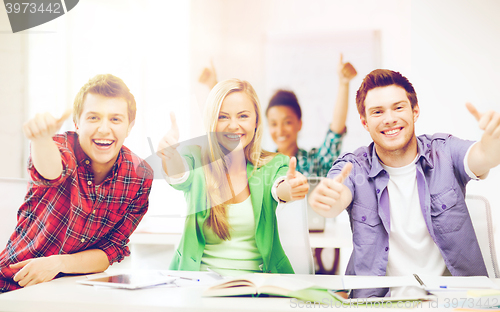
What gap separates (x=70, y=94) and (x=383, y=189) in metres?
1.26

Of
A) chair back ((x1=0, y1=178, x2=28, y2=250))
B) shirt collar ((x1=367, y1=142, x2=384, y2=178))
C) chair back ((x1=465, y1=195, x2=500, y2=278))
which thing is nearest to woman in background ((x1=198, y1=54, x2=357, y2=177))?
shirt collar ((x1=367, y1=142, x2=384, y2=178))

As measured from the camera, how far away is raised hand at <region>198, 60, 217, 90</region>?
5.12 feet

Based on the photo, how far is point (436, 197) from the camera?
1359mm

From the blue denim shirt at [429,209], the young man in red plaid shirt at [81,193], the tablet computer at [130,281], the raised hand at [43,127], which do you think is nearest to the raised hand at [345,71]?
the blue denim shirt at [429,209]

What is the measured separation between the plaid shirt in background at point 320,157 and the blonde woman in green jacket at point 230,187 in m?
0.06

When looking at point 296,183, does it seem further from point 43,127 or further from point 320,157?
point 43,127

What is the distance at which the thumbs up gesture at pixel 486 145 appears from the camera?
4.07 ft

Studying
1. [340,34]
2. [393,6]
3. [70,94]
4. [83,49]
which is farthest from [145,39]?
[393,6]

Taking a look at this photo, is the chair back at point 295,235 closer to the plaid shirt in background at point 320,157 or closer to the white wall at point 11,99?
the plaid shirt in background at point 320,157

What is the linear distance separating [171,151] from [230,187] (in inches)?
10.3

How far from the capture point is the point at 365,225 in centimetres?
137

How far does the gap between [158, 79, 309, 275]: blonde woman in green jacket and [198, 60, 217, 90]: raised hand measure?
34 millimetres

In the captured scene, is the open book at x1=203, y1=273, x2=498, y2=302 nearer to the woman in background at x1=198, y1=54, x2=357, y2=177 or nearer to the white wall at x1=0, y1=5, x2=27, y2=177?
→ the woman in background at x1=198, y1=54, x2=357, y2=177

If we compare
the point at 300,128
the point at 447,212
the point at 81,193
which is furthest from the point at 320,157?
the point at 81,193
